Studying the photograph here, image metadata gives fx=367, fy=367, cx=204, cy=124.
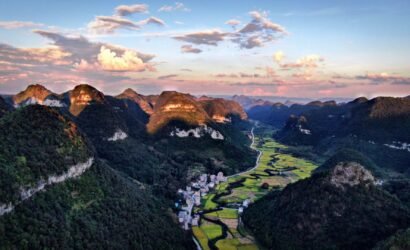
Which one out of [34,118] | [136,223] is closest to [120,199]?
[136,223]

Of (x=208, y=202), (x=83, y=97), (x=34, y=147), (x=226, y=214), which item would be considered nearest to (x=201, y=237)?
(x=226, y=214)

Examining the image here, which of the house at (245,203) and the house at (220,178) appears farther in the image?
the house at (220,178)

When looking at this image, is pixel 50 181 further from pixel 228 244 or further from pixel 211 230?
pixel 211 230

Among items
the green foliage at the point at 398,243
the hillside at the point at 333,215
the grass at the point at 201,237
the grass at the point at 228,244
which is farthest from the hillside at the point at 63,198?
the green foliage at the point at 398,243

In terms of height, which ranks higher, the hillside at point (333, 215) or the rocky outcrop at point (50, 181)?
the rocky outcrop at point (50, 181)

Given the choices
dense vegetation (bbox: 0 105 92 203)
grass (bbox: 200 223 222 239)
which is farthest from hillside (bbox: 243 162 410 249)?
dense vegetation (bbox: 0 105 92 203)

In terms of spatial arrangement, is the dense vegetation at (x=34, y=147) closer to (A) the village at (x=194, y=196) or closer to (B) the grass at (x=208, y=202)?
(A) the village at (x=194, y=196)

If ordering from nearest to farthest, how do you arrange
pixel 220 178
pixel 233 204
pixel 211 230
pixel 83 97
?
pixel 211 230 → pixel 233 204 → pixel 220 178 → pixel 83 97
